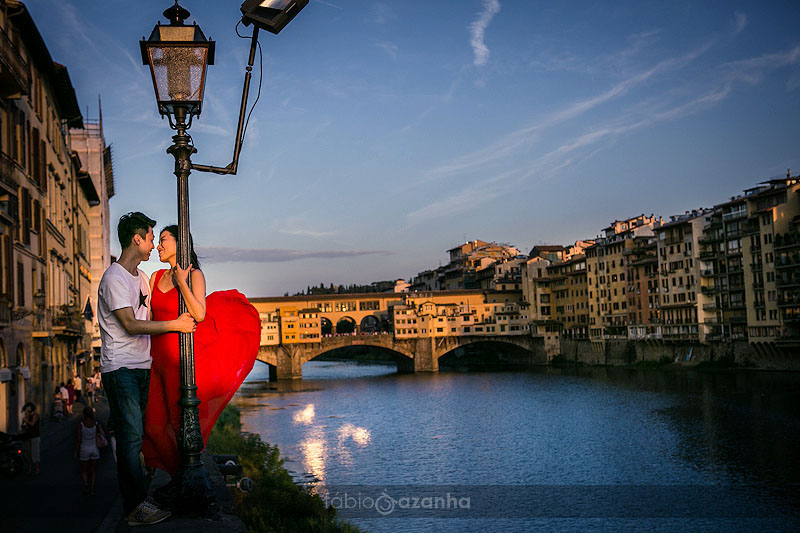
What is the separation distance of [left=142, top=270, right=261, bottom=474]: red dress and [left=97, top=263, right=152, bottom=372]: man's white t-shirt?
369mm

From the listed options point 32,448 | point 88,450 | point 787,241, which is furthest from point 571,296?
point 88,450

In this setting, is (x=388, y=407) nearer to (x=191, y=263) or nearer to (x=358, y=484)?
(x=358, y=484)

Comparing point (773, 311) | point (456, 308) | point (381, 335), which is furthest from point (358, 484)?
point (456, 308)

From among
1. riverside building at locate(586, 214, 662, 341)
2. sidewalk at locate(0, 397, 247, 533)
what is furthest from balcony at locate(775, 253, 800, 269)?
sidewalk at locate(0, 397, 247, 533)

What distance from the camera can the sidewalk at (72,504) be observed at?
530 centimetres

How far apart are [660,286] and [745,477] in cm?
5162

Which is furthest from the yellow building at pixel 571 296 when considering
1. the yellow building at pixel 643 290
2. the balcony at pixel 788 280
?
the balcony at pixel 788 280

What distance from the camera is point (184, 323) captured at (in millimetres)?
5172

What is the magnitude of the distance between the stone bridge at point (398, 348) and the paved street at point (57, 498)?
68.8 meters

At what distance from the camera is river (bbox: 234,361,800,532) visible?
23453 millimetres

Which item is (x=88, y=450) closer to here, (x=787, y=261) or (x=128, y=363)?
(x=128, y=363)

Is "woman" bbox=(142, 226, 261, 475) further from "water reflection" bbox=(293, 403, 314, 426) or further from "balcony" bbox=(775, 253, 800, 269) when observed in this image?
"balcony" bbox=(775, 253, 800, 269)

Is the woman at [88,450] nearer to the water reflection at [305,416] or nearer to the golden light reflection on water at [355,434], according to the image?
the golden light reflection on water at [355,434]

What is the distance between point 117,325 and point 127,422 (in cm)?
64
